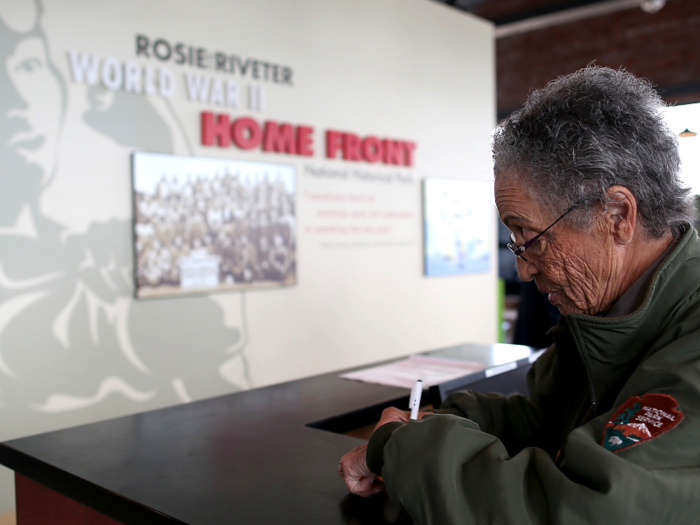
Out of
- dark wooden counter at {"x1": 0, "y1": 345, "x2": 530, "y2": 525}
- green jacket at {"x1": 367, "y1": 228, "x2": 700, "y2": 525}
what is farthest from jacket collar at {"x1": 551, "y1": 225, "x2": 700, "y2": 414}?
dark wooden counter at {"x1": 0, "y1": 345, "x2": 530, "y2": 525}

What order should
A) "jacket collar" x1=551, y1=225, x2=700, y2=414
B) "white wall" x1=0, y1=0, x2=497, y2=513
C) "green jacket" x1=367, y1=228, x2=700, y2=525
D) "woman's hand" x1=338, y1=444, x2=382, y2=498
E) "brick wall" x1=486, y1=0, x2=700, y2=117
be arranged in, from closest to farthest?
1. "green jacket" x1=367, y1=228, x2=700, y2=525
2. "jacket collar" x1=551, y1=225, x2=700, y2=414
3. "woman's hand" x1=338, y1=444, x2=382, y2=498
4. "white wall" x1=0, y1=0, x2=497, y2=513
5. "brick wall" x1=486, y1=0, x2=700, y2=117

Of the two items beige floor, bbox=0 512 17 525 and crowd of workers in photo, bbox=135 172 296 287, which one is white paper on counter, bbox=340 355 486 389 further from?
beige floor, bbox=0 512 17 525

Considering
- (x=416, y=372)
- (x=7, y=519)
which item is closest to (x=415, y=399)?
(x=416, y=372)

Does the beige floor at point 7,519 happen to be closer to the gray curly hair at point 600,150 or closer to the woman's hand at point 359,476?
the woman's hand at point 359,476

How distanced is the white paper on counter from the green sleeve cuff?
895 millimetres

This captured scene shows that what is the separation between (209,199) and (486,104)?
315 cm

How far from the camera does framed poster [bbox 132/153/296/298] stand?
3508 mm

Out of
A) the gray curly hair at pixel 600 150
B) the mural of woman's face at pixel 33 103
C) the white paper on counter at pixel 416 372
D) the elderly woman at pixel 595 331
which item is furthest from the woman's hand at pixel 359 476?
the mural of woman's face at pixel 33 103

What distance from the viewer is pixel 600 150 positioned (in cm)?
111

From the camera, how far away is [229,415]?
5.86 feet

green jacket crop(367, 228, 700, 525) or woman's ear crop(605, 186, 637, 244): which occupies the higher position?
woman's ear crop(605, 186, 637, 244)

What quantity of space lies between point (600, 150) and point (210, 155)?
299 centimetres

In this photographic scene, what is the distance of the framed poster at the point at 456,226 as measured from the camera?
5.34 m

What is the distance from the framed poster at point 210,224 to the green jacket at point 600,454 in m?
2.64
